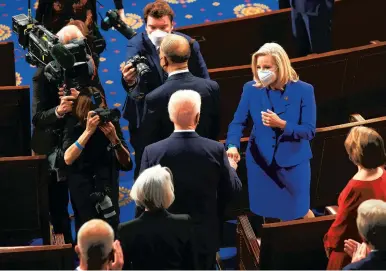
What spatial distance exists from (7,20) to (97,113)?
335cm

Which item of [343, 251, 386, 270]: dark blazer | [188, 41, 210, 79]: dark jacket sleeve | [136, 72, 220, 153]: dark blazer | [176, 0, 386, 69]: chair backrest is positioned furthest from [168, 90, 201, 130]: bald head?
[176, 0, 386, 69]: chair backrest

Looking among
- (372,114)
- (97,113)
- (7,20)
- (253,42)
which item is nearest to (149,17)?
(97,113)

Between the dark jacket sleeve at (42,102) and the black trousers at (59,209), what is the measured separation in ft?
1.40

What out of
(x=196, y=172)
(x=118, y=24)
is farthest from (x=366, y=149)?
(x=118, y=24)

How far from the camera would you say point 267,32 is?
5.46 meters

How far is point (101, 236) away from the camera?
9.30 ft

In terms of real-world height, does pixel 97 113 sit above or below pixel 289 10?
below

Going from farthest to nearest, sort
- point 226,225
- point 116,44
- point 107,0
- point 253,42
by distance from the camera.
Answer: point 107,0 < point 116,44 < point 253,42 < point 226,225

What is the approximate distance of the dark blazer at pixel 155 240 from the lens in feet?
10.1

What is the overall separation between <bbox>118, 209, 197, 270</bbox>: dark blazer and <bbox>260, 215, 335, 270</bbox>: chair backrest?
0.47 metres

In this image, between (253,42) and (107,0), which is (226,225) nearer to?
(253,42)

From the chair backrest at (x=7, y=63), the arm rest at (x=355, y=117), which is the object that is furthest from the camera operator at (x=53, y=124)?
the arm rest at (x=355, y=117)

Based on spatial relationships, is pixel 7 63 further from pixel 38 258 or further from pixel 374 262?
pixel 374 262

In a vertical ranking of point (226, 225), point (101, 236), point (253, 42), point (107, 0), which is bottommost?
point (226, 225)
